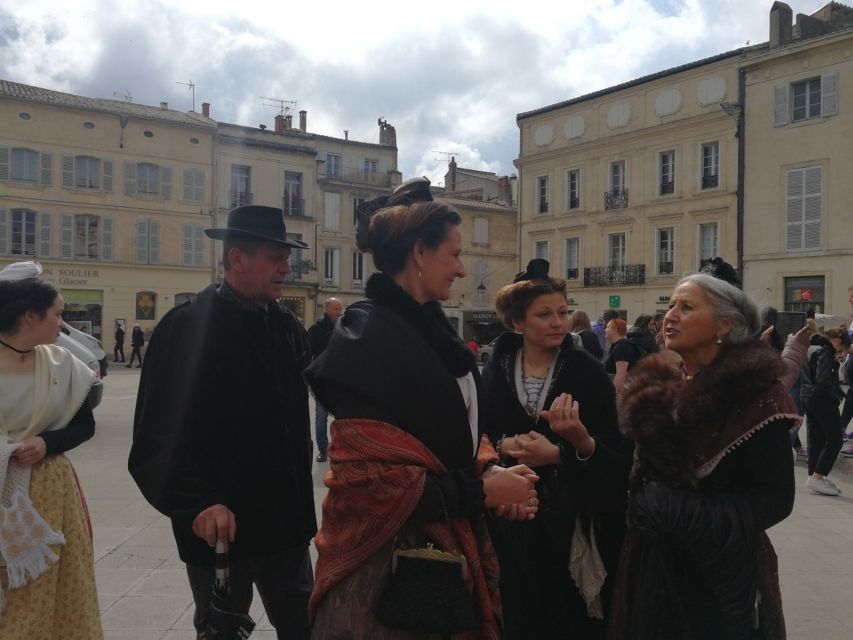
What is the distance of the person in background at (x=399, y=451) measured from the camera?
1.70 meters

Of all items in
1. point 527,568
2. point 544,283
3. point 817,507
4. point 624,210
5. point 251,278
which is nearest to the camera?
point 251,278

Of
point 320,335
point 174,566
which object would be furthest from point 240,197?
point 174,566

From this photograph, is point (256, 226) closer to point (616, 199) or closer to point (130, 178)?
point (616, 199)

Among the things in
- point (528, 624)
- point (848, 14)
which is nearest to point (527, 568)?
point (528, 624)

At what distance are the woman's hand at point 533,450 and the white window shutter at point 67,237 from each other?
32.8 metres

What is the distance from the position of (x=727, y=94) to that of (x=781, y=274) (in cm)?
652

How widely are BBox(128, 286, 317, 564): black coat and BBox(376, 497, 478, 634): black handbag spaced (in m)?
0.79

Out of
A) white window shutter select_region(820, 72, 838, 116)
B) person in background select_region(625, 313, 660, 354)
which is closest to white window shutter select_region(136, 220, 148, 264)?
white window shutter select_region(820, 72, 838, 116)

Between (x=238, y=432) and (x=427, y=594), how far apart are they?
982 mm

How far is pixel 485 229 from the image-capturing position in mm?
39656

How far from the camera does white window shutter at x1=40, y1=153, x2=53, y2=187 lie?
30.8m

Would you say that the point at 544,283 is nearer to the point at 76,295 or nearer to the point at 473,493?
the point at 473,493

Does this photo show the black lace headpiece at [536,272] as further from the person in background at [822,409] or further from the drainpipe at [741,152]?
the drainpipe at [741,152]

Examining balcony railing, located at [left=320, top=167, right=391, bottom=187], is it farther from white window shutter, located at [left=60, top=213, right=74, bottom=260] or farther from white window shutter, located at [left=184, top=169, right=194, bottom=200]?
white window shutter, located at [left=60, top=213, right=74, bottom=260]
